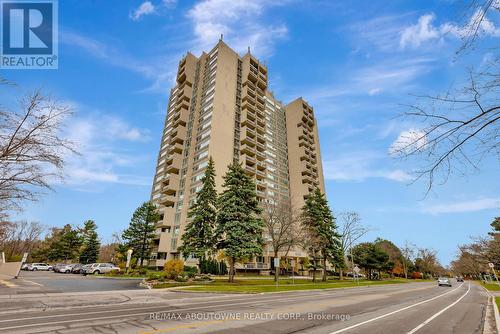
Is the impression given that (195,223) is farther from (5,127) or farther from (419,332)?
(419,332)

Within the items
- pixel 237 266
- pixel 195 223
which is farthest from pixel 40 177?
pixel 237 266

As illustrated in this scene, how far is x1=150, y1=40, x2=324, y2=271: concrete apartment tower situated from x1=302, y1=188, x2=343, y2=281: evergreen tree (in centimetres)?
775

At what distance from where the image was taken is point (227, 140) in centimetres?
5572

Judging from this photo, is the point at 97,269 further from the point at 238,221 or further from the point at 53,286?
the point at 238,221

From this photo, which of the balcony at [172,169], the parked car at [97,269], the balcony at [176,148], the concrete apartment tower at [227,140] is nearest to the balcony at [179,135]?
the concrete apartment tower at [227,140]

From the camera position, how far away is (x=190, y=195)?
5162 centimetres

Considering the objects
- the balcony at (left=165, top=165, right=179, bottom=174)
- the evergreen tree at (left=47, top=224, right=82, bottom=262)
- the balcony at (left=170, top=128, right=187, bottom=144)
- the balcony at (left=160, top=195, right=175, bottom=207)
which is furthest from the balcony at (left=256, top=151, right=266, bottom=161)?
the evergreen tree at (left=47, top=224, right=82, bottom=262)

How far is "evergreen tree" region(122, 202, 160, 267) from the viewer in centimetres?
4862

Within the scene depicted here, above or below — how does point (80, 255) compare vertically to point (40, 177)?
below

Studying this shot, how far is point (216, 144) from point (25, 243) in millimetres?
71984

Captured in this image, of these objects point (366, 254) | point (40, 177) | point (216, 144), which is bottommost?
point (366, 254)

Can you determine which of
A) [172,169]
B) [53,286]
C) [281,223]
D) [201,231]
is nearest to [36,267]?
[172,169]

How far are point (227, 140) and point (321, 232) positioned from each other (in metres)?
27.2

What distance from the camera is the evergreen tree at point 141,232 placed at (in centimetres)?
4862
